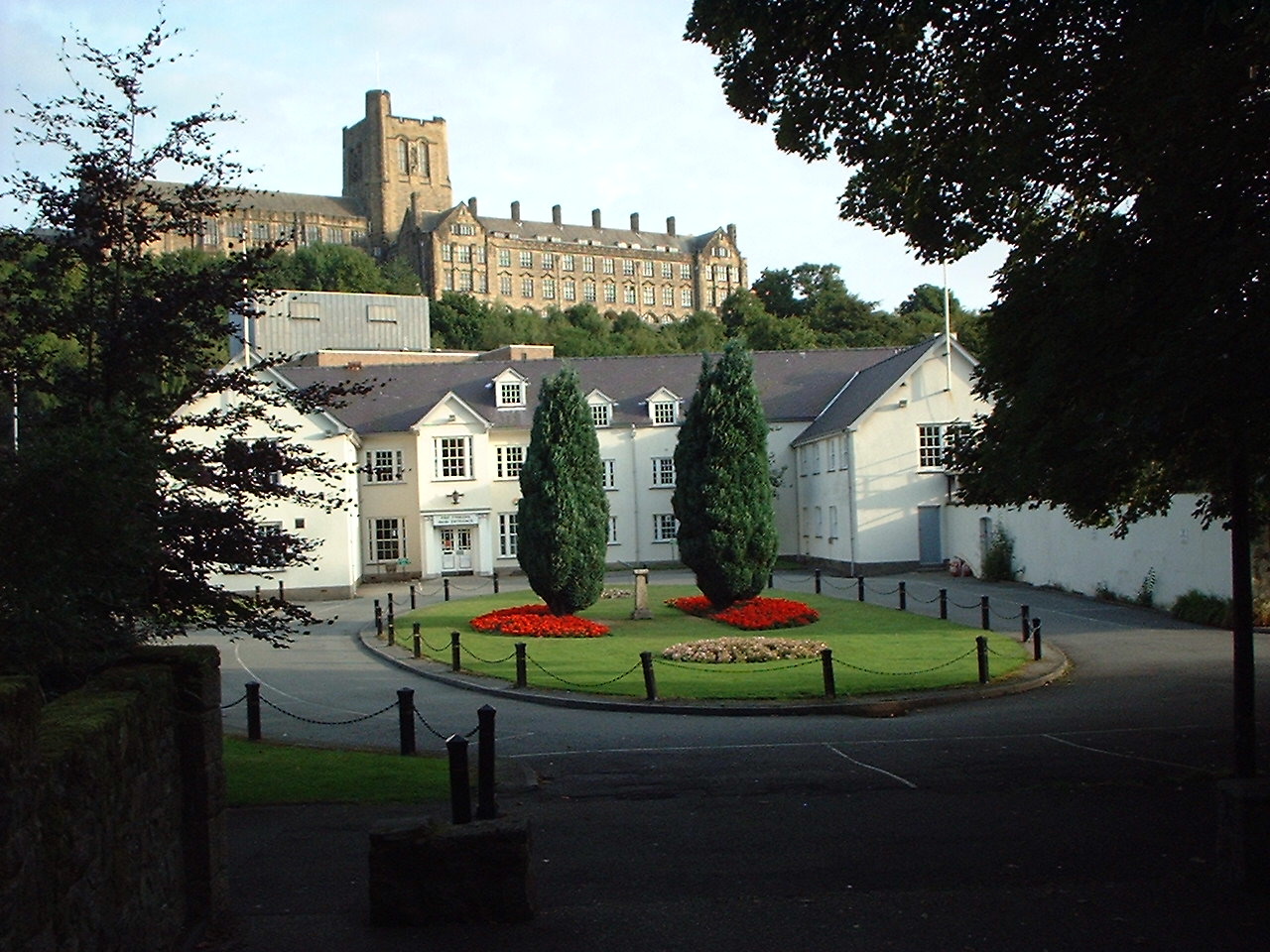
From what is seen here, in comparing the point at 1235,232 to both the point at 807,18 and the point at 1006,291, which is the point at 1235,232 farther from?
the point at 807,18

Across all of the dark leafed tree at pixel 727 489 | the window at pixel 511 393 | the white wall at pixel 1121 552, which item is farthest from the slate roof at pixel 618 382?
the dark leafed tree at pixel 727 489

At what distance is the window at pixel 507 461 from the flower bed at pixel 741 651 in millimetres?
28474

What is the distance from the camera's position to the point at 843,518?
46562mm

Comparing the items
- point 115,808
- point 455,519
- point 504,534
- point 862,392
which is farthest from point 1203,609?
point 455,519

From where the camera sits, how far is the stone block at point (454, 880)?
7.11 meters

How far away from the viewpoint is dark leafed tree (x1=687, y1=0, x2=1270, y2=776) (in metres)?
9.01

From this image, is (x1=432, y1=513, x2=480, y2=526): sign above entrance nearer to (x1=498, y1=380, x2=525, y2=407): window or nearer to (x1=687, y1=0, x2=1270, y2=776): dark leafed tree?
(x1=498, y1=380, x2=525, y2=407): window

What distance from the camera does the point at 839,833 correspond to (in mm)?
9305

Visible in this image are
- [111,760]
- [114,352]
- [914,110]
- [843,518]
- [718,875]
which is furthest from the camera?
[843,518]

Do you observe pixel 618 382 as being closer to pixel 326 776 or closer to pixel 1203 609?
pixel 1203 609

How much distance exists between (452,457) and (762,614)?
2518 cm

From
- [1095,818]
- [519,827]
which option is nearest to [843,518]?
[1095,818]

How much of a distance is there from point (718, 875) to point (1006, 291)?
283 inches

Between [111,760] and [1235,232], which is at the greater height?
[1235,232]
